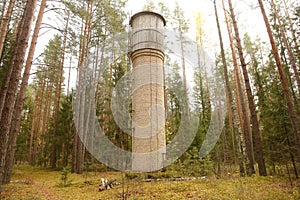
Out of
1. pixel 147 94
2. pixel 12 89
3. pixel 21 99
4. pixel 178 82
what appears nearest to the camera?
pixel 12 89

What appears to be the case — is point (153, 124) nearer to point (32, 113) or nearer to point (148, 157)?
point (148, 157)

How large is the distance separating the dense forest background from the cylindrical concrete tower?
3.62 ft


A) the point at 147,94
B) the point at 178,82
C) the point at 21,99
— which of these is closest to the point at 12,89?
the point at 21,99

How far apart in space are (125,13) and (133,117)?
7561 millimetres

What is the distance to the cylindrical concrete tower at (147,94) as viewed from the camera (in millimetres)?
8711

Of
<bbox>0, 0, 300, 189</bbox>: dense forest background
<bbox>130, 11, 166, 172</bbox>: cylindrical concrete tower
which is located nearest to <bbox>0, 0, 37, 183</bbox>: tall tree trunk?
<bbox>0, 0, 300, 189</bbox>: dense forest background

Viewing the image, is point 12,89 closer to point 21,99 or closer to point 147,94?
point 21,99

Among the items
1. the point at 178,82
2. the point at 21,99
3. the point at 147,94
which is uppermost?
the point at 178,82

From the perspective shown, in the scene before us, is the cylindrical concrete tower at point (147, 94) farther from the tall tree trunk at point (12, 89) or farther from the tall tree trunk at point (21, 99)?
the tall tree trunk at point (12, 89)

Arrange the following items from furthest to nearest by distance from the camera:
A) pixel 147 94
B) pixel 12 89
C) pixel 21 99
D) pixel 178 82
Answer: pixel 178 82 → pixel 147 94 → pixel 21 99 → pixel 12 89

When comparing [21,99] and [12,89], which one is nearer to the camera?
[12,89]

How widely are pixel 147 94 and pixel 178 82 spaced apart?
8.34 meters

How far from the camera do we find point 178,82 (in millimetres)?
17172

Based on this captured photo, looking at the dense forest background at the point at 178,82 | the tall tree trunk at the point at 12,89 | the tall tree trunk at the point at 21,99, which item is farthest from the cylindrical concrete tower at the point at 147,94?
the tall tree trunk at the point at 12,89
